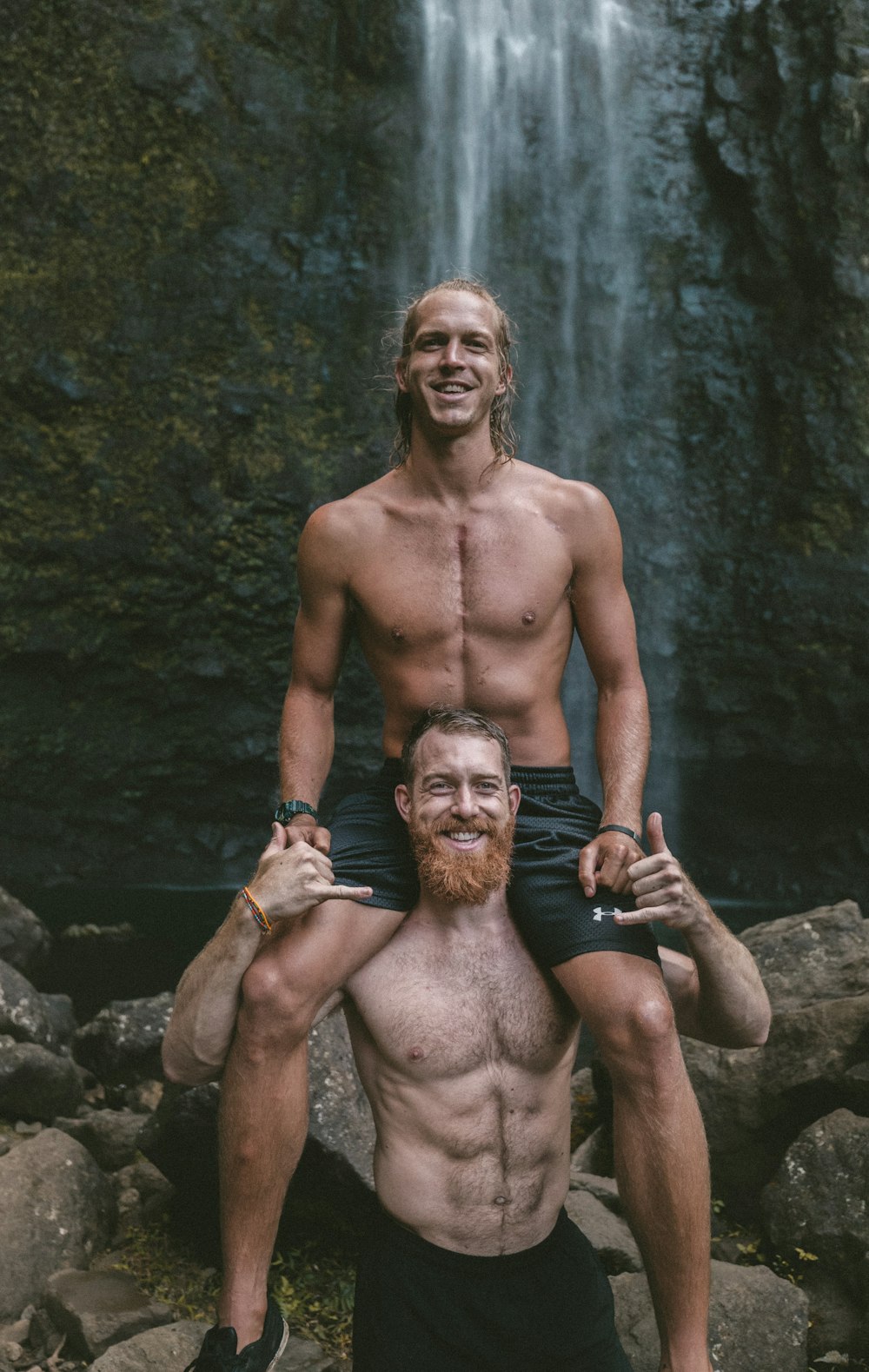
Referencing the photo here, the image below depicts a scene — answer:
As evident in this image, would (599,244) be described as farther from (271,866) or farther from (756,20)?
(271,866)

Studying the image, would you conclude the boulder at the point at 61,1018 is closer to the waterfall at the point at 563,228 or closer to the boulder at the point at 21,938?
the boulder at the point at 21,938

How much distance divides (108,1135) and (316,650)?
9.31 feet

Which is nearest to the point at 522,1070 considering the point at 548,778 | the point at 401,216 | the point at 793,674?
the point at 548,778

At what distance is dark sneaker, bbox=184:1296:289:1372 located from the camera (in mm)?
3266

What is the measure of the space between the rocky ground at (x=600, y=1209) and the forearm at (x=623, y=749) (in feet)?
5.16

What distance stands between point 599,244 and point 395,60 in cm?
286

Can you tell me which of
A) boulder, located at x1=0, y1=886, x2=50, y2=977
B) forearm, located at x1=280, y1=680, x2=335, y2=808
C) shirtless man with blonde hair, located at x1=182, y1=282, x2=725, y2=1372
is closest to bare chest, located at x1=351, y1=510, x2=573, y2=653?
shirtless man with blonde hair, located at x1=182, y1=282, x2=725, y2=1372

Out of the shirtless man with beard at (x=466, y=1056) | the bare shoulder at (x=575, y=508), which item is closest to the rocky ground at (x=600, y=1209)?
the shirtless man with beard at (x=466, y=1056)

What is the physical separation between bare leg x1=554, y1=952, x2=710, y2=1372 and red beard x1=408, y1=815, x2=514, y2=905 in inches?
16.8

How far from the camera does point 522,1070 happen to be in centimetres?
368

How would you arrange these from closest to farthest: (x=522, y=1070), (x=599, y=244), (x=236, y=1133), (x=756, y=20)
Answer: (x=236, y=1133) < (x=522, y=1070) < (x=756, y=20) < (x=599, y=244)

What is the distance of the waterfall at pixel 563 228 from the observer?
13.9 metres

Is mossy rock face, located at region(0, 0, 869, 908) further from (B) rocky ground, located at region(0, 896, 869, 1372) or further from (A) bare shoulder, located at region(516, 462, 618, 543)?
(A) bare shoulder, located at region(516, 462, 618, 543)

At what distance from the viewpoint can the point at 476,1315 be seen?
11.5 ft
